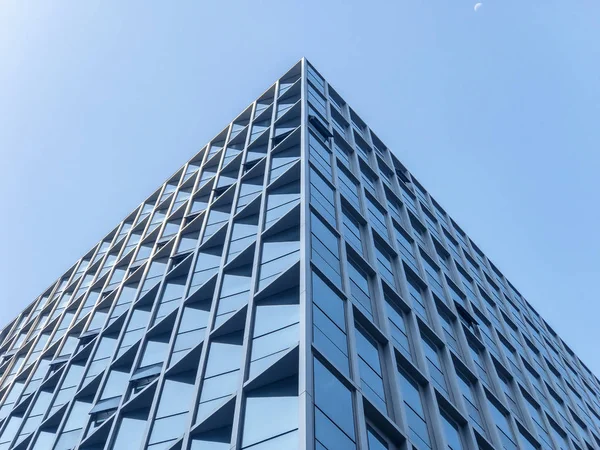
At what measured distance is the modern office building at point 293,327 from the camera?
19.8m

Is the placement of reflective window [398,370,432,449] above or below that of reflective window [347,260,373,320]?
below

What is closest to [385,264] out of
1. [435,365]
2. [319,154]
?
[435,365]

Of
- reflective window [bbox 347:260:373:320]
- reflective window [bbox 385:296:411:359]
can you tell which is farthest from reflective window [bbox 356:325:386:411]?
reflective window [bbox 385:296:411:359]

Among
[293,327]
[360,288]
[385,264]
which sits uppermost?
[385,264]

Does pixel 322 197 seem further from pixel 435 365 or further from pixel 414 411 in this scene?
pixel 414 411

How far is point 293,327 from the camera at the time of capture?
2058cm

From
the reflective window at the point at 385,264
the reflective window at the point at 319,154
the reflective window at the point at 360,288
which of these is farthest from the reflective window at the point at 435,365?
the reflective window at the point at 319,154

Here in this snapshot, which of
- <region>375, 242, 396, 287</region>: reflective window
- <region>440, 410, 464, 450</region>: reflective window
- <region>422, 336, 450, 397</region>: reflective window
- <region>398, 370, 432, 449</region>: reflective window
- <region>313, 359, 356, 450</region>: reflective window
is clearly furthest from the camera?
→ <region>375, 242, 396, 287</region>: reflective window

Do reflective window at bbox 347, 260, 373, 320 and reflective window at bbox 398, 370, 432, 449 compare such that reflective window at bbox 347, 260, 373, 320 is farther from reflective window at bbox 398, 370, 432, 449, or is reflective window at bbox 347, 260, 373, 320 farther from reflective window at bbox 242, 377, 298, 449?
reflective window at bbox 242, 377, 298, 449

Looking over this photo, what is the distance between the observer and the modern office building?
64.8ft

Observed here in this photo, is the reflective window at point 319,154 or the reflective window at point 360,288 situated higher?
the reflective window at point 319,154

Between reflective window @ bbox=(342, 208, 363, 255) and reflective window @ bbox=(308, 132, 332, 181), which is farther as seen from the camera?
reflective window @ bbox=(308, 132, 332, 181)

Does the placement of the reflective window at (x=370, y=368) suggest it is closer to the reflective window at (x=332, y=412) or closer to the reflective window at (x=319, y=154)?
the reflective window at (x=332, y=412)

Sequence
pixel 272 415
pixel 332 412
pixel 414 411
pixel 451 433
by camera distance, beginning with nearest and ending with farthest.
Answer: pixel 332 412 → pixel 272 415 → pixel 414 411 → pixel 451 433
